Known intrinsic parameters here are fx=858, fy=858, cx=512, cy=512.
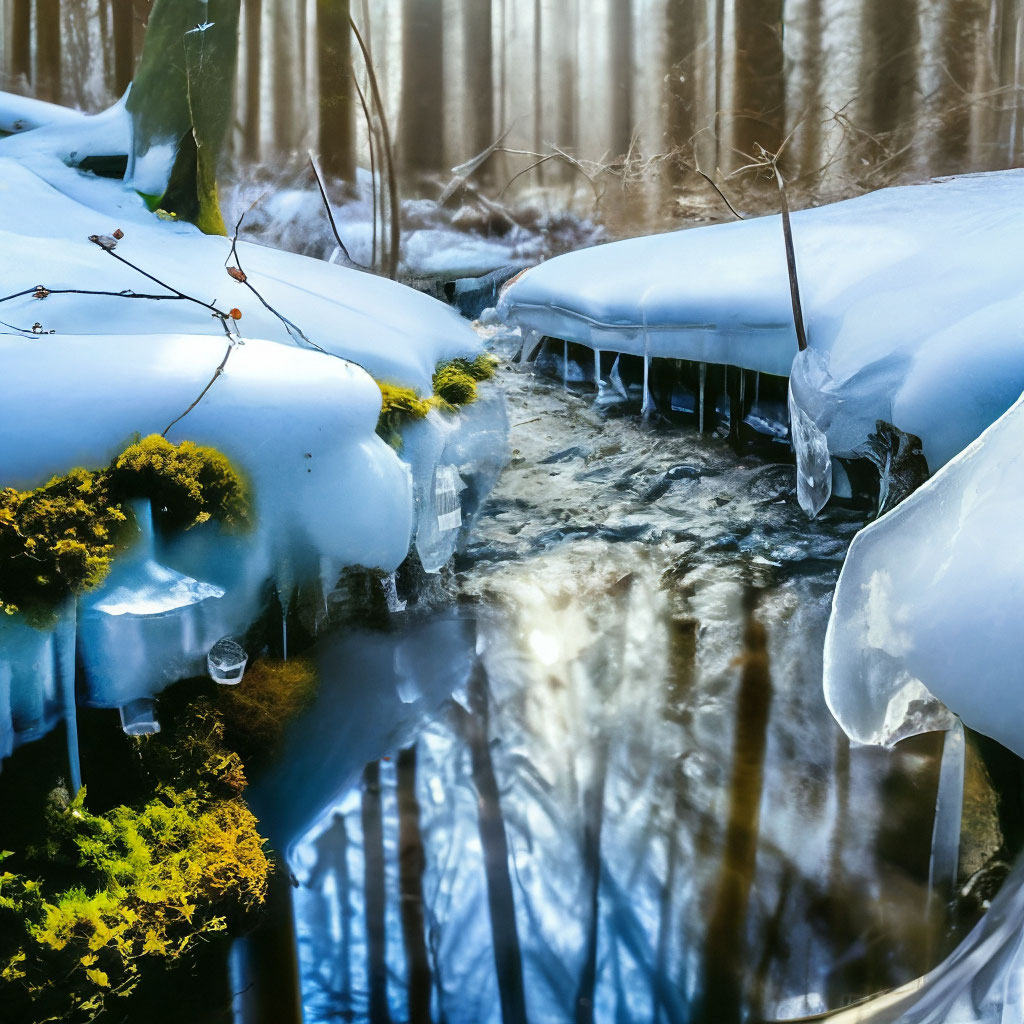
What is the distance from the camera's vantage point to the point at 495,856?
2.55 meters

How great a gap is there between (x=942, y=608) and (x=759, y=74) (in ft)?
29.9

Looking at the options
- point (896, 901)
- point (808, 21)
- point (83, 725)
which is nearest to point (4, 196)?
point (83, 725)

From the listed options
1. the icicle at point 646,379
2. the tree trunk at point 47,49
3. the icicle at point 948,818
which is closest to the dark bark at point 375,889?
the icicle at point 948,818

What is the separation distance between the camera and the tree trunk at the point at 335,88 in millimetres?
8992

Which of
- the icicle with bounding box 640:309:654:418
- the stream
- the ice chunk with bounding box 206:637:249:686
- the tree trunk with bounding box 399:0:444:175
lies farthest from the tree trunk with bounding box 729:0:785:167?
the ice chunk with bounding box 206:637:249:686

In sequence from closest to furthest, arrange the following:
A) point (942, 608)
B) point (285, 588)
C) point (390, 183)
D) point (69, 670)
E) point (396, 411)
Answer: point (942, 608) < point (69, 670) < point (285, 588) < point (396, 411) < point (390, 183)

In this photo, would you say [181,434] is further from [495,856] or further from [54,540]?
[495,856]

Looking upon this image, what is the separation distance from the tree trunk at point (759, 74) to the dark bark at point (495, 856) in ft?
25.9

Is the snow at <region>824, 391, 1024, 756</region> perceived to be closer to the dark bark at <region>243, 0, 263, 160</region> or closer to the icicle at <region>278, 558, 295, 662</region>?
the icicle at <region>278, 558, 295, 662</region>

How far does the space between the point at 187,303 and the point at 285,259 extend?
1.79m

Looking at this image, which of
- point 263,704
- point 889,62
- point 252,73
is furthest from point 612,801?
point 252,73

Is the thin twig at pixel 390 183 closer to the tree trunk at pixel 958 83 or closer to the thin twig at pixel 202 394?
the tree trunk at pixel 958 83

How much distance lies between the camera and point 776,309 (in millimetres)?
4090

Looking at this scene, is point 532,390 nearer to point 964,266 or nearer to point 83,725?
point 964,266
